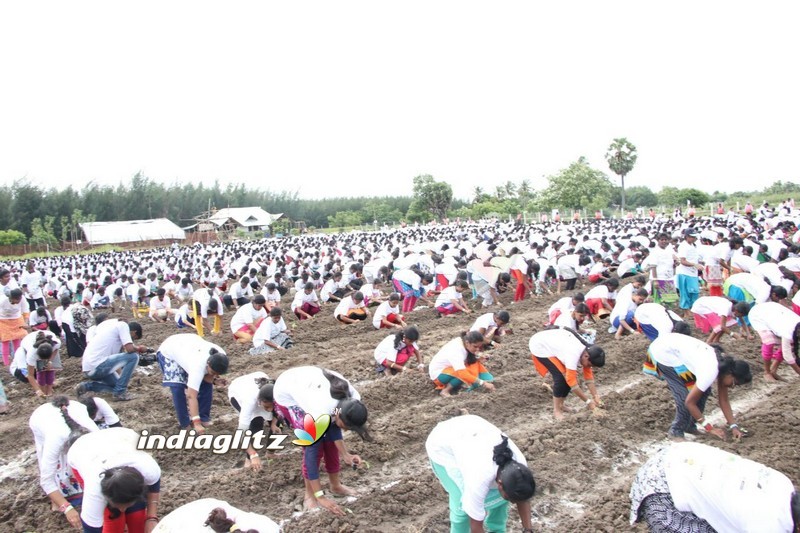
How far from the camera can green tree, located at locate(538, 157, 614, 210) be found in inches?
1818

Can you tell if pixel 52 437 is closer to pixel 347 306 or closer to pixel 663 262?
pixel 347 306

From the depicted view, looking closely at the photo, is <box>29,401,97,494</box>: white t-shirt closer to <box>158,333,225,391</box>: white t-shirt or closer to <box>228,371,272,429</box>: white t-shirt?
<box>228,371,272,429</box>: white t-shirt

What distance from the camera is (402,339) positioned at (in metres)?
7.02

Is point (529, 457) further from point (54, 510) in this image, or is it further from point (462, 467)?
point (54, 510)

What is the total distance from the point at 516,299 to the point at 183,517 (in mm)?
9479

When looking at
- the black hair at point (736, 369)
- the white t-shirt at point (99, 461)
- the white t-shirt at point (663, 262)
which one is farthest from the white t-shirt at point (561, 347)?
the white t-shirt at point (663, 262)

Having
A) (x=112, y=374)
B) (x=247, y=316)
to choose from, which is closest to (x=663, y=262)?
(x=247, y=316)

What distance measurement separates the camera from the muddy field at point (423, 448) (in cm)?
431

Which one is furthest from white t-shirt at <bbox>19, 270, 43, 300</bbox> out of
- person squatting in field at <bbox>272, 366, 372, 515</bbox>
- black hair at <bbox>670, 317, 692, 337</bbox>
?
black hair at <bbox>670, 317, 692, 337</bbox>

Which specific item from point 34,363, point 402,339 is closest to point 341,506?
point 402,339

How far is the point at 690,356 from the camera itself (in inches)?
189

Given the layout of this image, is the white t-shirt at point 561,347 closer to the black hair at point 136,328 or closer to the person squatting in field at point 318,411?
the person squatting in field at point 318,411

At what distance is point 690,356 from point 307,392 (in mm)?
2996

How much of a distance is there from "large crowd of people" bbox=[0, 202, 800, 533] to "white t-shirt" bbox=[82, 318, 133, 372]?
2 centimetres
